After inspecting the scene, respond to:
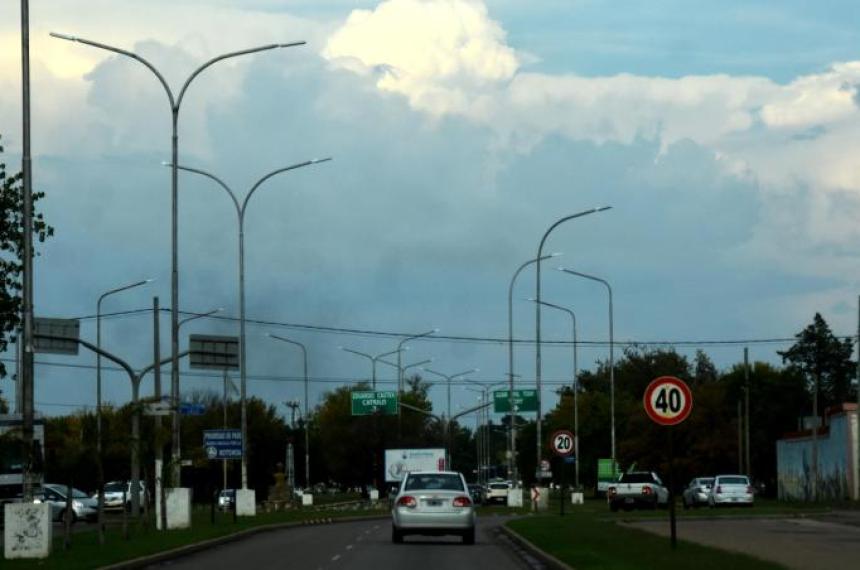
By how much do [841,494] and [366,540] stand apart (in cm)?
4816

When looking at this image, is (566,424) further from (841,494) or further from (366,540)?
(366,540)

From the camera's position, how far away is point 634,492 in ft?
225

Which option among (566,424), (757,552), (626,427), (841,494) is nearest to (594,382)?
(566,424)

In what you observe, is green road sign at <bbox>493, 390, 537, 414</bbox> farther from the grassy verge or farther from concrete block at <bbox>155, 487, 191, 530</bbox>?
concrete block at <bbox>155, 487, 191, 530</bbox>

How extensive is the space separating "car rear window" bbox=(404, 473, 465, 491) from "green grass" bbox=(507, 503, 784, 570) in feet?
7.02

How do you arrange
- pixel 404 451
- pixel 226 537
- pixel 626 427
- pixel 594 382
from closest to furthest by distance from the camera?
pixel 226 537 < pixel 404 451 < pixel 626 427 < pixel 594 382

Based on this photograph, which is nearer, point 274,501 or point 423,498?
point 423,498

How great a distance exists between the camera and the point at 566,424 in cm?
13975

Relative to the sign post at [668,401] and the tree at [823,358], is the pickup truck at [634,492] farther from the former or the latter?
the tree at [823,358]

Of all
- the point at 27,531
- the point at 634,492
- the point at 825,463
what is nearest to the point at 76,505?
the point at 634,492

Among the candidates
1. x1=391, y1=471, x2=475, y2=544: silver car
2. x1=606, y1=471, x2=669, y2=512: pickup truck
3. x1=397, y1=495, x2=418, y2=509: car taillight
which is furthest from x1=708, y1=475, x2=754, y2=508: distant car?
x1=397, y1=495, x2=418, y2=509: car taillight

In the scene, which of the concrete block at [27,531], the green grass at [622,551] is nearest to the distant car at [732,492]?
the green grass at [622,551]

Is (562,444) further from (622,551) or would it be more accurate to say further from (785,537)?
(622,551)

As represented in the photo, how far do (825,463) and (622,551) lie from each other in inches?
2374
